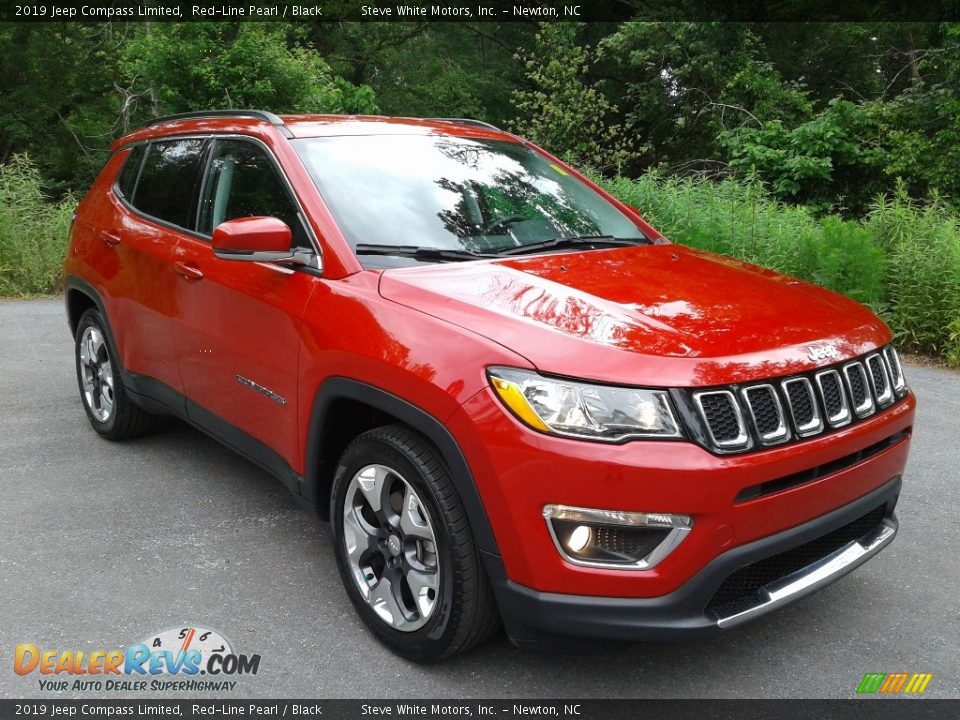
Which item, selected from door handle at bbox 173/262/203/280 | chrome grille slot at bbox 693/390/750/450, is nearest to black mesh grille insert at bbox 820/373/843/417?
chrome grille slot at bbox 693/390/750/450

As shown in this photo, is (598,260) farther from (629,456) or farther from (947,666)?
A: (947,666)

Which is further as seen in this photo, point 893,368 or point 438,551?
point 893,368

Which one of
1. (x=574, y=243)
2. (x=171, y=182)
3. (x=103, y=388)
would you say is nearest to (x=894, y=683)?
(x=574, y=243)

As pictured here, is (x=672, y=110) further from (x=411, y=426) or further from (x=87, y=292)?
(x=411, y=426)

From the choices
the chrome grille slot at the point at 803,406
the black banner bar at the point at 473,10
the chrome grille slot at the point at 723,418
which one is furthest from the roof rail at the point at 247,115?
the black banner bar at the point at 473,10

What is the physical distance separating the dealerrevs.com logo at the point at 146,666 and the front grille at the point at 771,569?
1.55 metres

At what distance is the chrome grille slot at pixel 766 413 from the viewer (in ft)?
8.03

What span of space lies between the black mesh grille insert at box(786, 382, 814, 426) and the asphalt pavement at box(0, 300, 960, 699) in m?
0.92

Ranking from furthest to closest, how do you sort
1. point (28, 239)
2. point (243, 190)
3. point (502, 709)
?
point (28, 239) → point (243, 190) → point (502, 709)

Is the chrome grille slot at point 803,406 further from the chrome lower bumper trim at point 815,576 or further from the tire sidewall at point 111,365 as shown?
the tire sidewall at point 111,365

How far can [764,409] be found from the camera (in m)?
2.48

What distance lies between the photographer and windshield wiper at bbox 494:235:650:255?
3.49 m

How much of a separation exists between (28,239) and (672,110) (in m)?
15.4

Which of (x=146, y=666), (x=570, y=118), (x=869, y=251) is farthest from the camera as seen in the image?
(x=570, y=118)
